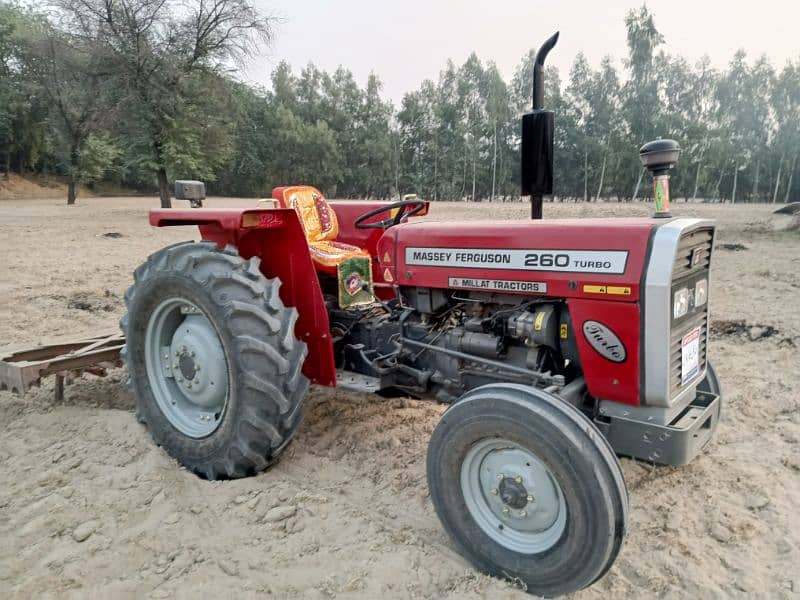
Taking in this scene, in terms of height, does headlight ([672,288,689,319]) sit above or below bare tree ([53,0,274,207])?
below

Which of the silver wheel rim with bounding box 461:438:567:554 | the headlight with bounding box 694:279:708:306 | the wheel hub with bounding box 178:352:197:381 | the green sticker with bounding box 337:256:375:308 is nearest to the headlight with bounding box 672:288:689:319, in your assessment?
the headlight with bounding box 694:279:708:306

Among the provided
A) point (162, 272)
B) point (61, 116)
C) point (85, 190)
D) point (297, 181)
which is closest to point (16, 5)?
point (85, 190)

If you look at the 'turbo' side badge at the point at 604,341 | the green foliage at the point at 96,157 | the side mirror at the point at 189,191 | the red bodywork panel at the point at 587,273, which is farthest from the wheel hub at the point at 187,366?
the green foliage at the point at 96,157

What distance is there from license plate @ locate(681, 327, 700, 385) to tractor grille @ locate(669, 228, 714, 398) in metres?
0.02

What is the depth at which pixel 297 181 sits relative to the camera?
40.4m

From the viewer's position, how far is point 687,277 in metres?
2.24

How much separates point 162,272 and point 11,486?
1223 mm

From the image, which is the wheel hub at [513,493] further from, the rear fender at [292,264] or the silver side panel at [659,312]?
the rear fender at [292,264]

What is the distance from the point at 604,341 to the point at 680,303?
330 millimetres

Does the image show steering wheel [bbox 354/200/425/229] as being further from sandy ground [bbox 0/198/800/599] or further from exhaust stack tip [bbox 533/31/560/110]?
sandy ground [bbox 0/198/800/599]

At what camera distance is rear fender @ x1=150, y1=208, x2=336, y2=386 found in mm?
2846

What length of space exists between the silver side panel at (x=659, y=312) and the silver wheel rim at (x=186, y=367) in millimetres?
1867

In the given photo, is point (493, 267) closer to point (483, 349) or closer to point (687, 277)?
point (483, 349)

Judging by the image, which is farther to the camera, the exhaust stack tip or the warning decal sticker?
the exhaust stack tip
